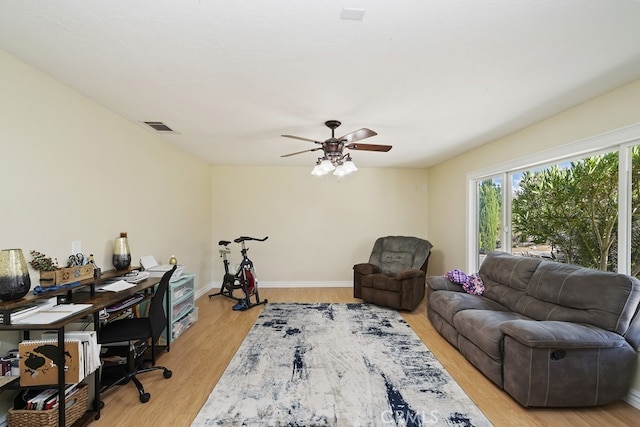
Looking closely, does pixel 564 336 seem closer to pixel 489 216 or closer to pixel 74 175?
pixel 489 216

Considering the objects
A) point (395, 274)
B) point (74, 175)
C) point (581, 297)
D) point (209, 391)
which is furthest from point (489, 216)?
point (74, 175)

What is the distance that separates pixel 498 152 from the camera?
3648 mm

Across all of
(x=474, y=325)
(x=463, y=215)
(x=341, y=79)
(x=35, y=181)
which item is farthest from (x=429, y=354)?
(x=35, y=181)

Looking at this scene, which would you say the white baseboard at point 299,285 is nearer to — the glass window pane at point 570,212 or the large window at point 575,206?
the large window at point 575,206

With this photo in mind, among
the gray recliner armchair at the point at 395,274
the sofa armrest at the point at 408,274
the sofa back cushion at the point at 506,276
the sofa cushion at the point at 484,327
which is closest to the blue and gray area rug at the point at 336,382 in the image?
the sofa cushion at the point at 484,327

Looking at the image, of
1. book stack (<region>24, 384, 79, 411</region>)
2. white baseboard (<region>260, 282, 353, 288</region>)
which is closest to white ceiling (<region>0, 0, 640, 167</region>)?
book stack (<region>24, 384, 79, 411</region>)

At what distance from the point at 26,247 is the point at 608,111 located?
4.65 metres

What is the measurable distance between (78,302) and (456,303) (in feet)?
11.5

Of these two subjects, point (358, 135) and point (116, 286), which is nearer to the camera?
point (116, 286)

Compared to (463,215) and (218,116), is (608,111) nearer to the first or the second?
(463,215)

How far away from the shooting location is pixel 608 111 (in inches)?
91.6

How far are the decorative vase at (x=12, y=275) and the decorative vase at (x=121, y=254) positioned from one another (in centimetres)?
95

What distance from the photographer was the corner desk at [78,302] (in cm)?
158

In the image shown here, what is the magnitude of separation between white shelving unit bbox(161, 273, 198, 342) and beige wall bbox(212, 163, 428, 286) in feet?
6.30
